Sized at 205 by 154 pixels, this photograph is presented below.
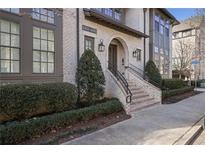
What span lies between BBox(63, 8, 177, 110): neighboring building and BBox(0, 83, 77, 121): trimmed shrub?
5.80 feet

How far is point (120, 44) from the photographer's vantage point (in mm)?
13484

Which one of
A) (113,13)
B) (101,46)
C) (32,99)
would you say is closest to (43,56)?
(32,99)

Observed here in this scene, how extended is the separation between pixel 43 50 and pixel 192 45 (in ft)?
79.5

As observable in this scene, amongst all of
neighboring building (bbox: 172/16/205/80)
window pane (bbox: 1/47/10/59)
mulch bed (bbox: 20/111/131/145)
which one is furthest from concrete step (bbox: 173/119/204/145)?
neighboring building (bbox: 172/16/205/80)

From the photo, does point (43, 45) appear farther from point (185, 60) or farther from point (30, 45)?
point (185, 60)

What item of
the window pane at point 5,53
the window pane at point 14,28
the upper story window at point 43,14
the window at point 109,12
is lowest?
the window pane at point 5,53

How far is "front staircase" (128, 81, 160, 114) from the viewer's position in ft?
32.4

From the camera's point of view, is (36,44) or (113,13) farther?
(113,13)

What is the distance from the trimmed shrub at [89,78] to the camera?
855cm

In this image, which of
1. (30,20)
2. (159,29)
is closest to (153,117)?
(30,20)

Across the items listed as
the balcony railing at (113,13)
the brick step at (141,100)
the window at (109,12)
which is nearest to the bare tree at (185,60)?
the balcony railing at (113,13)

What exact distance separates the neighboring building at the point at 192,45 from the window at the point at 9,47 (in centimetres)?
880

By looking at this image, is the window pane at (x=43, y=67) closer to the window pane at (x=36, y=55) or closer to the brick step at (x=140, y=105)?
the window pane at (x=36, y=55)
